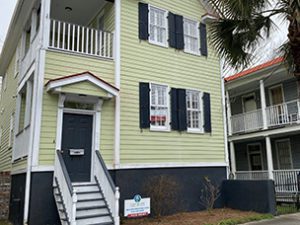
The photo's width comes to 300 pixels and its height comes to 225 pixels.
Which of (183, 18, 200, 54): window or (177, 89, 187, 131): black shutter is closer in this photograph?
(177, 89, 187, 131): black shutter

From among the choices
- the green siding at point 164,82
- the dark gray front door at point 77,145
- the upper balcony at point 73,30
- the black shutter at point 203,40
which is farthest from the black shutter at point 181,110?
the dark gray front door at point 77,145

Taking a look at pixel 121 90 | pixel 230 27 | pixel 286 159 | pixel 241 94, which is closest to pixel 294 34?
pixel 230 27

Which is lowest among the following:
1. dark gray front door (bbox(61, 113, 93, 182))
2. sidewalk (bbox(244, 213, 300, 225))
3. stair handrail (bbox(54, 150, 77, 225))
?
sidewalk (bbox(244, 213, 300, 225))

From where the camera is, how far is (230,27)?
9.18m

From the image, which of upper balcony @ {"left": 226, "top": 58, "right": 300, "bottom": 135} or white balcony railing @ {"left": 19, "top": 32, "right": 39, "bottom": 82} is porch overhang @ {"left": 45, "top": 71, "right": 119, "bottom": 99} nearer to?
white balcony railing @ {"left": 19, "top": 32, "right": 39, "bottom": 82}

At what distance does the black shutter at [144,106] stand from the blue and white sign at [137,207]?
245 centimetres

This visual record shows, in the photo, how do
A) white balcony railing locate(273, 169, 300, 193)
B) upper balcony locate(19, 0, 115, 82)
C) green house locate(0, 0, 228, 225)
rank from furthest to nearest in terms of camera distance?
white balcony railing locate(273, 169, 300, 193) → upper balcony locate(19, 0, 115, 82) → green house locate(0, 0, 228, 225)

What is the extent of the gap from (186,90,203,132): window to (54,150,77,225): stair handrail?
5.34m

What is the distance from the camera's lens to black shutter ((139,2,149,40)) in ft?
36.3

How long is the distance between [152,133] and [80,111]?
8.83 feet

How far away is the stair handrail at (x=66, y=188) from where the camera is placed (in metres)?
7.26

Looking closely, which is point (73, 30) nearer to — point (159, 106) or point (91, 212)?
point (159, 106)

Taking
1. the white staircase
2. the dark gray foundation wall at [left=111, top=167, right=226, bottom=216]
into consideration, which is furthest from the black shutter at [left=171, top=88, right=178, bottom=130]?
the white staircase

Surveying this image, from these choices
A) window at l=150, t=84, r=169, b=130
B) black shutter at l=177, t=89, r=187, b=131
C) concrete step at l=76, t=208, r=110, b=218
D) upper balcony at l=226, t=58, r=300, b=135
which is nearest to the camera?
concrete step at l=76, t=208, r=110, b=218
